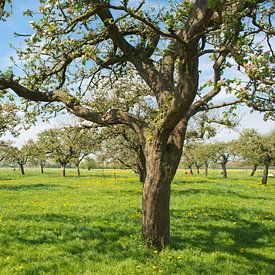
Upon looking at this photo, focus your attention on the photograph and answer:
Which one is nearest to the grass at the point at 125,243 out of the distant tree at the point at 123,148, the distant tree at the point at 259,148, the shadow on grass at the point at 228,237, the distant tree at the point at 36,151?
the shadow on grass at the point at 228,237

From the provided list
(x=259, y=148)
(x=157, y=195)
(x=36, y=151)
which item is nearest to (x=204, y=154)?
(x=259, y=148)

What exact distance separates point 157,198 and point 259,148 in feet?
142

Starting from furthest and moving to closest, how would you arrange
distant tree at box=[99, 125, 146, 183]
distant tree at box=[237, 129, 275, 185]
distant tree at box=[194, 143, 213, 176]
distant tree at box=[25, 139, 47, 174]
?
distant tree at box=[194, 143, 213, 176]
distant tree at box=[25, 139, 47, 174]
distant tree at box=[237, 129, 275, 185]
distant tree at box=[99, 125, 146, 183]

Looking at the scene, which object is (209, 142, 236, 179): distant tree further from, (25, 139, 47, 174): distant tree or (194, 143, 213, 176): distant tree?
(25, 139, 47, 174): distant tree

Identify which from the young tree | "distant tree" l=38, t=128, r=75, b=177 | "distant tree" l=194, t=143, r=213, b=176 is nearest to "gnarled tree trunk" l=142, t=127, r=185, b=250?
the young tree

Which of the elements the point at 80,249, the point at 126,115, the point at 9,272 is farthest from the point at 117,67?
the point at 9,272

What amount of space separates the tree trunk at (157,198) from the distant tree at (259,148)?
40.8 m

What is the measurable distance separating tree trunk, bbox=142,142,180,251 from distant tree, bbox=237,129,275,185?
40791mm

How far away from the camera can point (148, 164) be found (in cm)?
1012

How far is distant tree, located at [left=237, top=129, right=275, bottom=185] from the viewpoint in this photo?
48.6 m

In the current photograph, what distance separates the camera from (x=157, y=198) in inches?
386

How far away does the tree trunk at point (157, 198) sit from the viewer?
983cm

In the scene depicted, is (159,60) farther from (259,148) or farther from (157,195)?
(259,148)

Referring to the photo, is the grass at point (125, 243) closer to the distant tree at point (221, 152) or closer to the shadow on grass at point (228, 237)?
the shadow on grass at point (228, 237)
